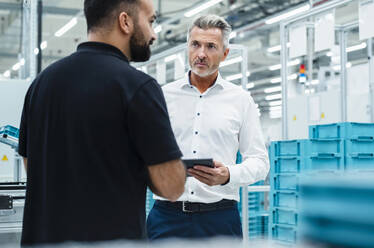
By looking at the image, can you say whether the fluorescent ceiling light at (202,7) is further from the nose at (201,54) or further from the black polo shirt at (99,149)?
the black polo shirt at (99,149)

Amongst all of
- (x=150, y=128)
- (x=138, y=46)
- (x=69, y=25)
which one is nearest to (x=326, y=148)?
(x=138, y=46)

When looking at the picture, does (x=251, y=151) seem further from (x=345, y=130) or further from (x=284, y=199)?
(x=284, y=199)

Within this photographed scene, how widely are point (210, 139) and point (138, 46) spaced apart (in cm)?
83

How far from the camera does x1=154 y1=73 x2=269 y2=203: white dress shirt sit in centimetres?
216

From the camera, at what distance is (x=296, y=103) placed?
22.4 ft

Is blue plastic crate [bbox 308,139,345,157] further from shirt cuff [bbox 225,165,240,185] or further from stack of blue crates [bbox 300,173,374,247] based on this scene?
stack of blue crates [bbox 300,173,374,247]

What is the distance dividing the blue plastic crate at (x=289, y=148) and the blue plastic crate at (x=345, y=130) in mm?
150

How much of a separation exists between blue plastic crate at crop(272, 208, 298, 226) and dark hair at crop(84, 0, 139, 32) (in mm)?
2937

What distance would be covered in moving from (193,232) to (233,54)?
288cm

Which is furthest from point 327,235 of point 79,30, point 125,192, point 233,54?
point 79,30

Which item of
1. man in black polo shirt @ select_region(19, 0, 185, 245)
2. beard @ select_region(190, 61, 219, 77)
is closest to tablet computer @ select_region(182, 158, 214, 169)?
man in black polo shirt @ select_region(19, 0, 185, 245)

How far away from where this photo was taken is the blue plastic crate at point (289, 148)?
4044 millimetres

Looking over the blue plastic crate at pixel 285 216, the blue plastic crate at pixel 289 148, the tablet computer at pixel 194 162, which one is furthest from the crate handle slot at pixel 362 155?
the tablet computer at pixel 194 162

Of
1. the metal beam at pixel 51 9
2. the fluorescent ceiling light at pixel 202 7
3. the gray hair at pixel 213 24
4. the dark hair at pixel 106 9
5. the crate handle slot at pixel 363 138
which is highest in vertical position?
the metal beam at pixel 51 9
